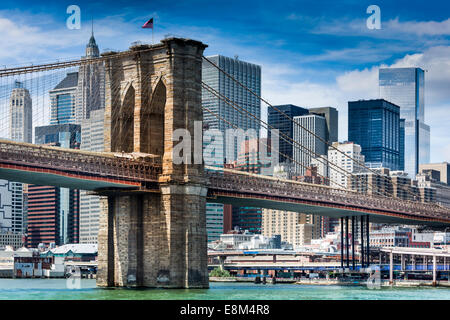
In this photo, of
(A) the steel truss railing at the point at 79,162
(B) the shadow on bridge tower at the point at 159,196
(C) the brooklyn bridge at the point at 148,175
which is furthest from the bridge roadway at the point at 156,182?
(B) the shadow on bridge tower at the point at 159,196

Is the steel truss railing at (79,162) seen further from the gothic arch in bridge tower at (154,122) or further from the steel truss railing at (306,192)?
the steel truss railing at (306,192)

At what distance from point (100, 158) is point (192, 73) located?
11.8 meters

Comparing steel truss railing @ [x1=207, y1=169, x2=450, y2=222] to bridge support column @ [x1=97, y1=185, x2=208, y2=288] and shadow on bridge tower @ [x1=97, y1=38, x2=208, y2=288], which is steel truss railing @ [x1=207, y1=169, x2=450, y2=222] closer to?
shadow on bridge tower @ [x1=97, y1=38, x2=208, y2=288]

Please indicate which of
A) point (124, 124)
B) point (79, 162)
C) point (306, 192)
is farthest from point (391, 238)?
point (79, 162)

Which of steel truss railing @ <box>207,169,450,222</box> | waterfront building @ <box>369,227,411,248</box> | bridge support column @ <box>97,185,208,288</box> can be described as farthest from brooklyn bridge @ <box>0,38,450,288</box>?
waterfront building @ <box>369,227,411,248</box>

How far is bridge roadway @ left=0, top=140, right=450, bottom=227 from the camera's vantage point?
A: 67.8m

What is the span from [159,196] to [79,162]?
9.59m

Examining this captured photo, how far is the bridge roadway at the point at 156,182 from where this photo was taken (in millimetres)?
67812

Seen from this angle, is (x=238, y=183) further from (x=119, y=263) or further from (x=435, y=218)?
(x=435, y=218)

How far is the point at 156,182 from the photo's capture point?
254 ft
